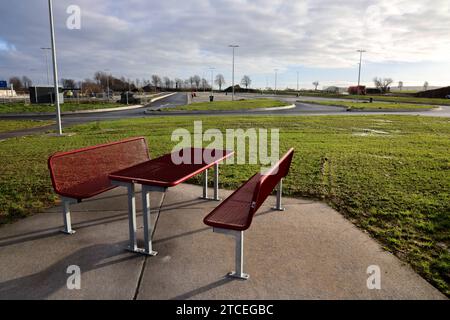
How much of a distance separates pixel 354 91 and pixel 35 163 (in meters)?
93.7

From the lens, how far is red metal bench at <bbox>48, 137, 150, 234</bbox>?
150 inches

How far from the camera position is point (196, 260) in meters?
3.34

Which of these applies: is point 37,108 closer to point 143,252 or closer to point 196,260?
point 143,252

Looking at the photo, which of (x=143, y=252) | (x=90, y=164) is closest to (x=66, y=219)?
(x=90, y=164)

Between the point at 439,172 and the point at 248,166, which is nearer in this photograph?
the point at 439,172

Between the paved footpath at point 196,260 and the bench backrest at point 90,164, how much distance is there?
49 centimetres

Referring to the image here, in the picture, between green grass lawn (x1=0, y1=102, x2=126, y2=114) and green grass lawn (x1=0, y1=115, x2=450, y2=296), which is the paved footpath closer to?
green grass lawn (x1=0, y1=115, x2=450, y2=296)

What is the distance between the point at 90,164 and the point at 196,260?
6.74ft

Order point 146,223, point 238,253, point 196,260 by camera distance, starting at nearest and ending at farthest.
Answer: point 238,253 → point 196,260 → point 146,223

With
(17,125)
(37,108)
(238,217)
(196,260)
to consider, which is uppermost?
(37,108)

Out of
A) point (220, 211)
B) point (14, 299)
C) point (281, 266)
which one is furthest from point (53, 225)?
point (281, 266)

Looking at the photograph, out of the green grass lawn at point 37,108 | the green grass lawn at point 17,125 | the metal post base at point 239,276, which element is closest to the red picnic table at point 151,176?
the metal post base at point 239,276

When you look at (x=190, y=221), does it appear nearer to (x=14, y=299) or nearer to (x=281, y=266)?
(x=281, y=266)
